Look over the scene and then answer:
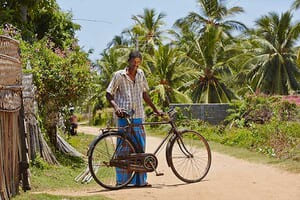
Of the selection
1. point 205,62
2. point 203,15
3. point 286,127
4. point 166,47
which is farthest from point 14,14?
point 203,15

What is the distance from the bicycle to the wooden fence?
0.97m

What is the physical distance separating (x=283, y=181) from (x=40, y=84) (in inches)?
209

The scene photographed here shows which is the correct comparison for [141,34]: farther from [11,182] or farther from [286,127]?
[11,182]

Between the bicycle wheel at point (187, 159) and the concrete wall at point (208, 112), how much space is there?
1453 cm

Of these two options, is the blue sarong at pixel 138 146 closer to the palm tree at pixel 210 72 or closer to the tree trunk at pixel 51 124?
the tree trunk at pixel 51 124

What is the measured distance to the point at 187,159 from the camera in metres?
8.05

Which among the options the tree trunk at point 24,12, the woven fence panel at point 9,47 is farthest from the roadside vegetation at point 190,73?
the woven fence panel at point 9,47

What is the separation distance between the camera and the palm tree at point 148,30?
40750 mm

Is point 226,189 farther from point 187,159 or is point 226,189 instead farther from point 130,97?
point 130,97

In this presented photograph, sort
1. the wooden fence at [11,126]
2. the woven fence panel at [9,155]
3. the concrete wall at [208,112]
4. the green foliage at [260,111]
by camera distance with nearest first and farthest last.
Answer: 1. the woven fence panel at [9,155]
2. the wooden fence at [11,126]
3. the green foliage at [260,111]
4. the concrete wall at [208,112]

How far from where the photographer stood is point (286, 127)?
15.1 meters

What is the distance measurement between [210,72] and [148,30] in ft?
33.9

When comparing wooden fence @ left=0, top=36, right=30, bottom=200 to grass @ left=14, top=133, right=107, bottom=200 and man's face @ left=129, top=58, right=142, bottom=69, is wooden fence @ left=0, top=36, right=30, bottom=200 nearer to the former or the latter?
grass @ left=14, top=133, right=107, bottom=200

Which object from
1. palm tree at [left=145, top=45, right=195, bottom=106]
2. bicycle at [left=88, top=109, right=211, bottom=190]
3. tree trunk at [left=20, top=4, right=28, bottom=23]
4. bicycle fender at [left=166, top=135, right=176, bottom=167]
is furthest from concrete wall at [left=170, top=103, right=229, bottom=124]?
bicycle fender at [left=166, top=135, right=176, bottom=167]
